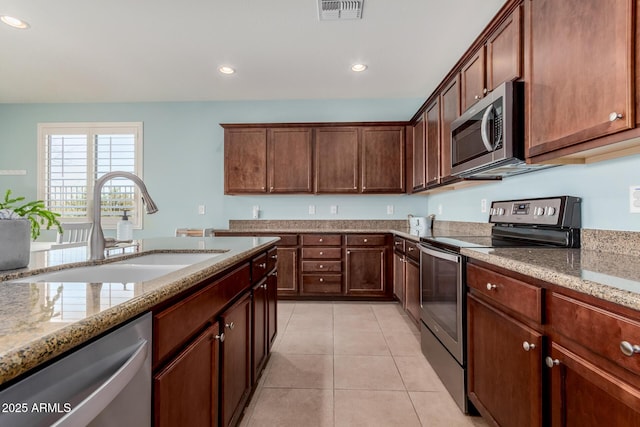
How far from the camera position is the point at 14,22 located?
262cm

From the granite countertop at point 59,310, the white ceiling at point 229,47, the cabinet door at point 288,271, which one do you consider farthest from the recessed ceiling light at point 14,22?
the cabinet door at point 288,271

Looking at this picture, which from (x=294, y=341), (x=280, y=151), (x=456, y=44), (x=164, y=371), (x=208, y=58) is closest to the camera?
(x=164, y=371)

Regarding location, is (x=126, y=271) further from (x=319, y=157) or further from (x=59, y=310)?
(x=319, y=157)

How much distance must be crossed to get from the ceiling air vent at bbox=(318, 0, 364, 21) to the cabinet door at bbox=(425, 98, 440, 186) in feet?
3.71

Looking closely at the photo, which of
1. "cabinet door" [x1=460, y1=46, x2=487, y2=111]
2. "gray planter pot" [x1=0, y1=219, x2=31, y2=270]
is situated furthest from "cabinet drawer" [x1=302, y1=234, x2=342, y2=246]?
"gray planter pot" [x1=0, y1=219, x2=31, y2=270]

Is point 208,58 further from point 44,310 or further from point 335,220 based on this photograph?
point 44,310

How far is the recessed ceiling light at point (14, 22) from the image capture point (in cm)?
257

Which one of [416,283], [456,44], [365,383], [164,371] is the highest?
[456,44]

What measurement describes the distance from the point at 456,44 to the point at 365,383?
297 cm

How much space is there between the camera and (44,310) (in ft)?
1.95

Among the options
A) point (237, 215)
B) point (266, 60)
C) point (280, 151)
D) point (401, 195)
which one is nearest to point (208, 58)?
point (266, 60)

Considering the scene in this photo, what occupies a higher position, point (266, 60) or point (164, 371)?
point (266, 60)

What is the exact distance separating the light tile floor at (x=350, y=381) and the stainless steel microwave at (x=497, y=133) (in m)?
1.43

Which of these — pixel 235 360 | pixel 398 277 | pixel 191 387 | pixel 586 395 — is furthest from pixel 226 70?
pixel 586 395
